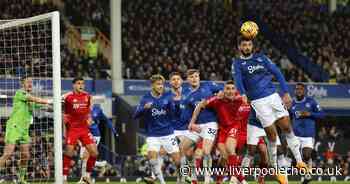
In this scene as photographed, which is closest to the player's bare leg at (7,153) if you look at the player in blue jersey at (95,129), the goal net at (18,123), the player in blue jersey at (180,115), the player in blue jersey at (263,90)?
the goal net at (18,123)

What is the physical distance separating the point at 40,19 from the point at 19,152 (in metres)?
5.48

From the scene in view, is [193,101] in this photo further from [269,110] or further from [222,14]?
[222,14]

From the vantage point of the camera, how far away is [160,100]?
59.0ft

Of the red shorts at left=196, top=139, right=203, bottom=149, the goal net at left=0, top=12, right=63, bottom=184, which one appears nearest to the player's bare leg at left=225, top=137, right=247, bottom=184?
the red shorts at left=196, top=139, right=203, bottom=149

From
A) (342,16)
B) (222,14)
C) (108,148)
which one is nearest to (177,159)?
(108,148)

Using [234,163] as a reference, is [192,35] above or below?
above

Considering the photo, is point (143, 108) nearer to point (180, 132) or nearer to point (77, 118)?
point (77, 118)

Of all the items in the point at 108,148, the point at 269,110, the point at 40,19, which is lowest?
the point at 108,148

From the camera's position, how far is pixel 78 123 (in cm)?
1875

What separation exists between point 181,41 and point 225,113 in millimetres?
20349

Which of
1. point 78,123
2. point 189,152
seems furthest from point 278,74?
point 78,123

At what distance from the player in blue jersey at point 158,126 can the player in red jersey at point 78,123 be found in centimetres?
133

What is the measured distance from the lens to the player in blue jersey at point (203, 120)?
18.0 meters

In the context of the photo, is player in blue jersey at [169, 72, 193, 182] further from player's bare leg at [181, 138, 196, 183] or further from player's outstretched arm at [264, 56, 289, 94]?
player's outstretched arm at [264, 56, 289, 94]
